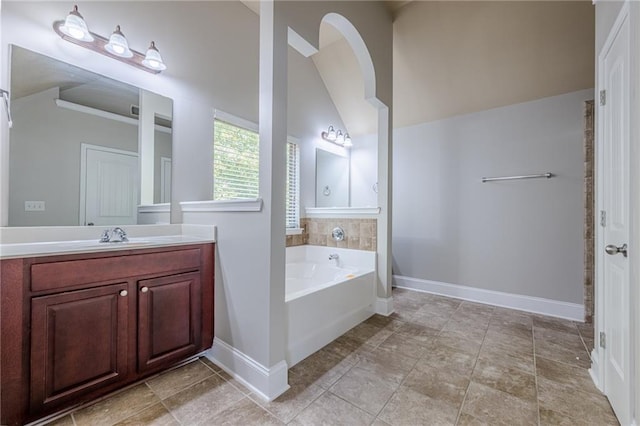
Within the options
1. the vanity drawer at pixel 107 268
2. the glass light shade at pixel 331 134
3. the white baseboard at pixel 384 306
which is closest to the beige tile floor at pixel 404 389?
the white baseboard at pixel 384 306

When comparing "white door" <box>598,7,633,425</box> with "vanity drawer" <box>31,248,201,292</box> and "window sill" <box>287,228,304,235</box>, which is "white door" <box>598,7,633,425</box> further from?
"window sill" <box>287,228,304,235</box>

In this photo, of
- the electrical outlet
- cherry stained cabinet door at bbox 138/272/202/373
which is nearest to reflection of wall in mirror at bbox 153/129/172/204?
the electrical outlet

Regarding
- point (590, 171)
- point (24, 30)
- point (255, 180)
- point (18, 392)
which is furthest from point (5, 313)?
point (590, 171)

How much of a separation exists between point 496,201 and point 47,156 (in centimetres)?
397

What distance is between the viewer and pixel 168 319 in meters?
1.71

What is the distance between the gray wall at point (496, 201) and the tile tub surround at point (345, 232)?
1.07 meters

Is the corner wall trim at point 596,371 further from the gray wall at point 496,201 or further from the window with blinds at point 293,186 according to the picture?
the window with blinds at point 293,186

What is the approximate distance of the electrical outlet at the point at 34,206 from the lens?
1.60 meters

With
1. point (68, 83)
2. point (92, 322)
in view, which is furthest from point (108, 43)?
point (92, 322)

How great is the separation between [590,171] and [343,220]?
7.93ft

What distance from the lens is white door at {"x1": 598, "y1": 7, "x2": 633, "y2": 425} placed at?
1.30m

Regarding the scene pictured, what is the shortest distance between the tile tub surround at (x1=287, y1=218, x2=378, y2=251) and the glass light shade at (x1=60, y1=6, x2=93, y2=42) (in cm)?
235

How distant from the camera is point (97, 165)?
1.87m

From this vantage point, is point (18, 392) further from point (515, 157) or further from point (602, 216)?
point (515, 157)
